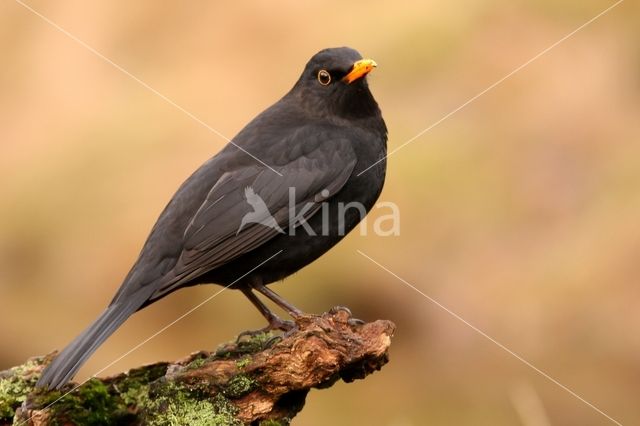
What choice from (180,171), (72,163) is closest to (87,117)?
(72,163)

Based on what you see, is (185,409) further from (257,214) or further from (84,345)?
(257,214)

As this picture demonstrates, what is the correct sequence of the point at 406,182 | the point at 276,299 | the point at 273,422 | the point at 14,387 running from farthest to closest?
the point at 406,182 → the point at 276,299 → the point at 14,387 → the point at 273,422

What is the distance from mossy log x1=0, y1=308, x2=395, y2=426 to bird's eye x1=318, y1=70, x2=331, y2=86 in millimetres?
1647

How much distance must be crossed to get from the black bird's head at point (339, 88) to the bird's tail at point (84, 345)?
175 centimetres

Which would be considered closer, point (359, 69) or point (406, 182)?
point (359, 69)

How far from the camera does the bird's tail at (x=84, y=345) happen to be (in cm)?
556

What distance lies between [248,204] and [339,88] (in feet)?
3.50

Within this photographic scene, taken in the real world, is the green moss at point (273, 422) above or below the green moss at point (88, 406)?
below

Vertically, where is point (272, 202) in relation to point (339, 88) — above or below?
below

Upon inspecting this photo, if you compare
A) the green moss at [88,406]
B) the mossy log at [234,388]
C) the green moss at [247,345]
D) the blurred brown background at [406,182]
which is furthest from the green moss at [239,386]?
the blurred brown background at [406,182]

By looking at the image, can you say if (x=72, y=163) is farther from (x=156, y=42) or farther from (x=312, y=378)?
(x=312, y=378)

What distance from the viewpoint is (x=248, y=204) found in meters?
6.27

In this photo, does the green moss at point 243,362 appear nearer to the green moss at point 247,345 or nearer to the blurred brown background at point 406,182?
the green moss at point 247,345

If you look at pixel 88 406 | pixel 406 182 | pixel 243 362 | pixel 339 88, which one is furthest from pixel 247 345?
pixel 406 182
